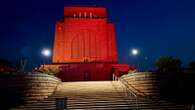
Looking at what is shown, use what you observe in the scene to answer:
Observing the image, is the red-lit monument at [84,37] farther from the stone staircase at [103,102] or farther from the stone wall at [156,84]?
the stone staircase at [103,102]

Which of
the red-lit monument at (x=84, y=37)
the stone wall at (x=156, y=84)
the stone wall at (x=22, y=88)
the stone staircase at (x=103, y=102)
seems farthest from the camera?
the red-lit monument at (x=84, y=37)

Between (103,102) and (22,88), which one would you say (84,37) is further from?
(22,88)

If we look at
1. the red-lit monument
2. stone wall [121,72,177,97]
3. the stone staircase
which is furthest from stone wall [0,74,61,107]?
the red-lit monument

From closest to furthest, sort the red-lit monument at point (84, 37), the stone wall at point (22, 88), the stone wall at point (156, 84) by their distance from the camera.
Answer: the stone wall at point (22, 88), the stone wall at point (156, 84), the red-lit monument at point (84, 37)

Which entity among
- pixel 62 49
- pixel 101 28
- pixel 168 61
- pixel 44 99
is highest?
pixel 101 28

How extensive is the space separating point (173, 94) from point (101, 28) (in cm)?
2065

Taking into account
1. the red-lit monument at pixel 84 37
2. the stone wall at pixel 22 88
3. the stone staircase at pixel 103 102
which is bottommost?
the stone staircase at pixel 103 102

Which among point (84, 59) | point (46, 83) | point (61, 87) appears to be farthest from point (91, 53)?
point (46, 83)

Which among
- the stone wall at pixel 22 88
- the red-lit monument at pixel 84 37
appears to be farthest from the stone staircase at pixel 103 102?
the red-lit monument at pixel 84 37

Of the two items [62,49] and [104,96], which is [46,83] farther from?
[62,49]

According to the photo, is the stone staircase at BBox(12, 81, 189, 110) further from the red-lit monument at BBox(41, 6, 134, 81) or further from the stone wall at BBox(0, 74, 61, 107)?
the red-lit monument at BBox(41, 6, 134, 81)

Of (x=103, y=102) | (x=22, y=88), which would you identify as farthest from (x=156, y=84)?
(x=22, y=88)

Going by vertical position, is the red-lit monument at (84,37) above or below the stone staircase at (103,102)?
above

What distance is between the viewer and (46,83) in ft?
60.4
